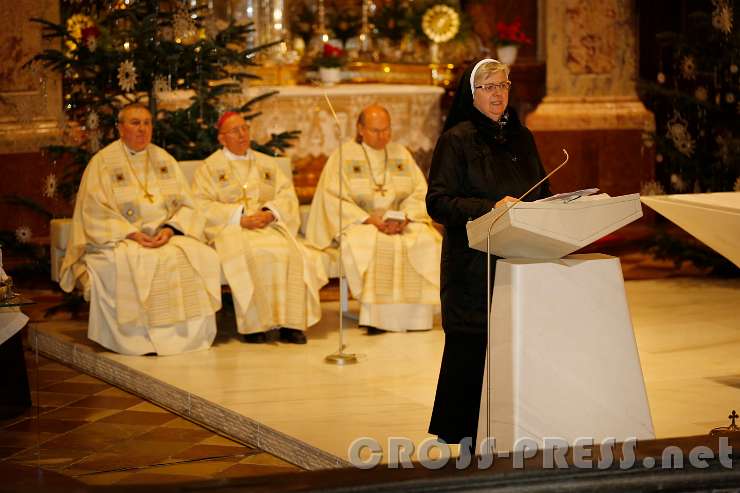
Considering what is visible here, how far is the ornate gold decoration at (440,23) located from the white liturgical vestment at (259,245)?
4457mm

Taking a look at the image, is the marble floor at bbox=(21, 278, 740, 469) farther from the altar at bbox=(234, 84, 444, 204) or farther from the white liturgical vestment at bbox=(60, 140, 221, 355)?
the altar at bbox=(234, 84, 444, 204)

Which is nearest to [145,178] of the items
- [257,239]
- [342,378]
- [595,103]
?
[257,239]

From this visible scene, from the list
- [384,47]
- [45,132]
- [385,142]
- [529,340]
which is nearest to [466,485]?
[529,340]

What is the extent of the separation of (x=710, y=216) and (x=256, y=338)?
3.23 meters

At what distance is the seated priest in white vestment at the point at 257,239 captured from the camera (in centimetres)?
817

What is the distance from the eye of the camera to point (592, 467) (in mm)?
3311

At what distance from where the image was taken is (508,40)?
42.1 ft

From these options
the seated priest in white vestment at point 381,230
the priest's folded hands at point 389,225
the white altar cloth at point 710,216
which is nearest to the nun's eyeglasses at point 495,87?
the white altar cloth at point 710,216

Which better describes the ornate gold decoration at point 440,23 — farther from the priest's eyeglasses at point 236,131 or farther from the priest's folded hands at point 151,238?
the priest's folded hands at point 151,238

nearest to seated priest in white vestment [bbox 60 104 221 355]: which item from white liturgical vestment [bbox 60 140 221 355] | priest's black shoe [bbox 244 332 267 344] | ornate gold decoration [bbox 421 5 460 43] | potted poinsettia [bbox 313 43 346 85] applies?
white liturgical vestment [bbox 60 140 221 355]

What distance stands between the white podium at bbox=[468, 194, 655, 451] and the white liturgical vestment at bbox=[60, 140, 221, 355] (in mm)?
3462

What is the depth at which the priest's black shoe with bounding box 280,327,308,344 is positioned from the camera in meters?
8.20

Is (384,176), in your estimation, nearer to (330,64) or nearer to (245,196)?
(245,196)

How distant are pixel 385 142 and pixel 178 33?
5.54 ft
